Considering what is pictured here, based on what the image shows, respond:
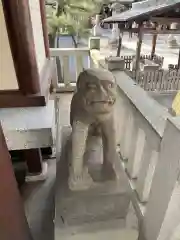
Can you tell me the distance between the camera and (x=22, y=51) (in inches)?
28.8

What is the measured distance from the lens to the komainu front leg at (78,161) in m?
0.66

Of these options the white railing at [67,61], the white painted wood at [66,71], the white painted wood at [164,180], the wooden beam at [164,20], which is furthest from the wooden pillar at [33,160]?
the wooden beam at [164,20]

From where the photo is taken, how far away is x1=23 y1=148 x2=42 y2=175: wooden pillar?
4.22ft

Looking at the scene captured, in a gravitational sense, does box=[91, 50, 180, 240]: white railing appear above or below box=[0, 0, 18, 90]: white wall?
below

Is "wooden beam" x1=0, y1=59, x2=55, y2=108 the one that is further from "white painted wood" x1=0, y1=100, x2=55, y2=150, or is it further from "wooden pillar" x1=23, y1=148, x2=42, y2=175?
"wooden pillar" x1=23, y1=148, x2=42, y2=175

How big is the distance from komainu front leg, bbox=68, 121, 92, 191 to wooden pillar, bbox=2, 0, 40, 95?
0.26m

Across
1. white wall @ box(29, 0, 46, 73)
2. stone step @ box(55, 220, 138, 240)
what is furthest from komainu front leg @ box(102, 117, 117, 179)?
white wall @ box(29, 0, 46, 73)

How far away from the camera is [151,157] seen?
0.79 metres

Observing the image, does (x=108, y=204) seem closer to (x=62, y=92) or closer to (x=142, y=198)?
(x=142, y=198)

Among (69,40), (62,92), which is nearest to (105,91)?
(62,92)

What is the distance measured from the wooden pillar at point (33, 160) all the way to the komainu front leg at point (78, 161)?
59 centimetres

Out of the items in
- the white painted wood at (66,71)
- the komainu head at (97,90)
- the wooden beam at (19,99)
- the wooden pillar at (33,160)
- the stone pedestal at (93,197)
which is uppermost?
the komainu head at (97,90)

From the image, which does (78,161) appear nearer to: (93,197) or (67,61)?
(93,197)

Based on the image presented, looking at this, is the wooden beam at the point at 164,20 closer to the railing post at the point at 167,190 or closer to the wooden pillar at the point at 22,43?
the wooden pillar at the point at 22,43
